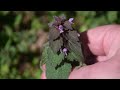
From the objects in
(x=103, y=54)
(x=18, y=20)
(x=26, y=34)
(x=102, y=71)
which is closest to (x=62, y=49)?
(x=102, y=71)

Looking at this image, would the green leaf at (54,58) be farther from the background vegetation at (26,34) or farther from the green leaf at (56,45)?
the background vegetation at (26,34)

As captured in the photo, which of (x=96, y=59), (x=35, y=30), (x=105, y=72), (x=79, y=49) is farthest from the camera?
(x=35, y=30)

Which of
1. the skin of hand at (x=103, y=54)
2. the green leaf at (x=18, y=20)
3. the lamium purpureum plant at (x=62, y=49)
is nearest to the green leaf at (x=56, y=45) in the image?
the lamium purpureum plant at (x=62, y=49)

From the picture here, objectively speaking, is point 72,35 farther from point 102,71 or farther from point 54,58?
point 102,71

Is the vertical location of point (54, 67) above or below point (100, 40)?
below
